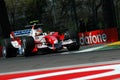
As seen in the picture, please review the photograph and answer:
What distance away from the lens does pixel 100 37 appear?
2388 centimetres

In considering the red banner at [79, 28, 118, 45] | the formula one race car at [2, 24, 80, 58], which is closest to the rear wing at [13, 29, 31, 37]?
the formula one race car at [2, 24, 80, 58]

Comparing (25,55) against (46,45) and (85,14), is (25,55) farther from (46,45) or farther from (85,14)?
(85,14)

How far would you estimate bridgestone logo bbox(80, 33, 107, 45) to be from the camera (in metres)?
23.8

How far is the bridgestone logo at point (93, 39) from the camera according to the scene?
78.1 ft

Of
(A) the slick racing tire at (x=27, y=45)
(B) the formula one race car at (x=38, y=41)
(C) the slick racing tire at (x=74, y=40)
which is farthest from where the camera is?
(C) the slick racing tire at (x=74, y=40)

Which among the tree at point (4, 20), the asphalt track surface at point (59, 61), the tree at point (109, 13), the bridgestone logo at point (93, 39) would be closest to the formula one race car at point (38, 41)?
the asphalt track surface at point (59, 61)

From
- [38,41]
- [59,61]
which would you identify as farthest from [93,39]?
[59,61]

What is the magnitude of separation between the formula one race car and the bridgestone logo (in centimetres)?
447

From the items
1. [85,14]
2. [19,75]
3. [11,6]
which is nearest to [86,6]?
[85,14]

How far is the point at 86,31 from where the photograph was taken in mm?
26000

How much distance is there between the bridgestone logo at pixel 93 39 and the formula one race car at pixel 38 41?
4.47 m

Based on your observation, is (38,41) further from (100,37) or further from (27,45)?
(100,37)

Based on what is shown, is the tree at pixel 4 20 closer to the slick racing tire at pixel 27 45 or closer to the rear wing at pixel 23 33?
the rear wing at pixel 23 33

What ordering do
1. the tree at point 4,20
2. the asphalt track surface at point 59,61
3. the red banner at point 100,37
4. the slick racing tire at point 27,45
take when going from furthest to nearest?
the tree at point 4,20 → the red banner at point 100,37 → the slick racing tire at point 27,45 → the asphalt track surface at point 59,61
